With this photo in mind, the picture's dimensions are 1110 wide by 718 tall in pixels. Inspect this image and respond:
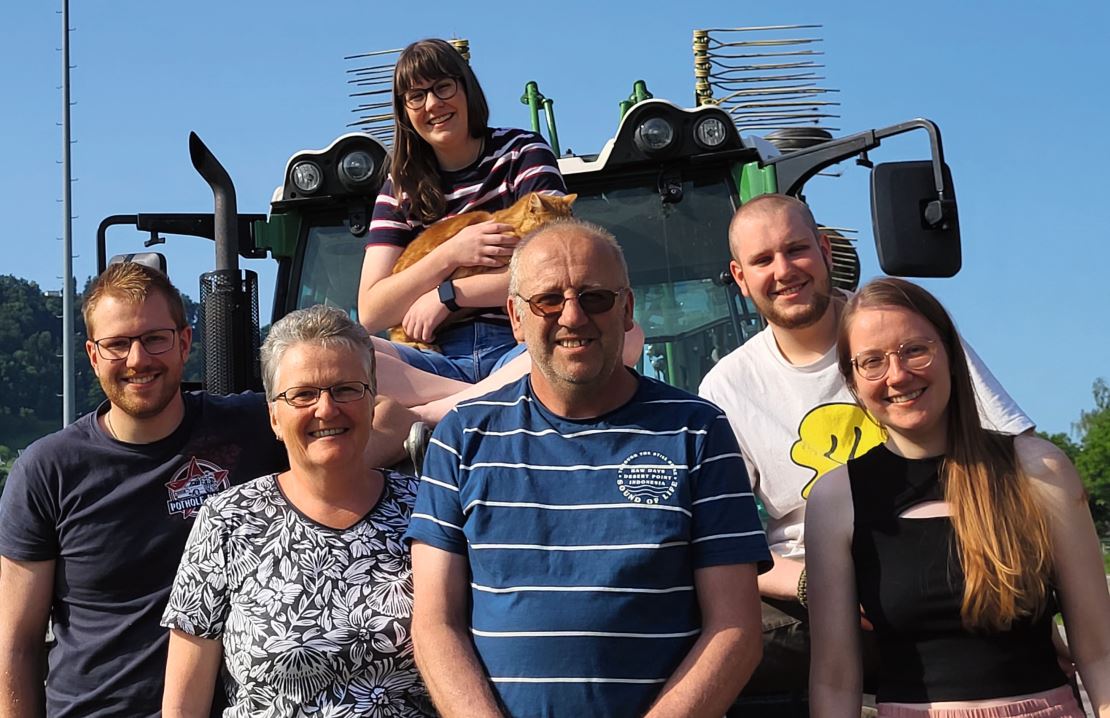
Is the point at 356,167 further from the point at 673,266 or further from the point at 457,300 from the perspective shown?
the point at 457,300

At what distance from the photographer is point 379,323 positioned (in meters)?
4.27

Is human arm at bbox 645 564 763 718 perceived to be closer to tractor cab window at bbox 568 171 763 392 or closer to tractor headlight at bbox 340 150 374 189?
tractor cab window at bbox 568 171 763 392

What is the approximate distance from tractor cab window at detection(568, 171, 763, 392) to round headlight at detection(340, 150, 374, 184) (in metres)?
0.88

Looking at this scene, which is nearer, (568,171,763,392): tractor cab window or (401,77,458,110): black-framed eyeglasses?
Result: (401,77,458,110): black-framed eyeglasses

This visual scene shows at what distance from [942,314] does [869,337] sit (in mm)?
208

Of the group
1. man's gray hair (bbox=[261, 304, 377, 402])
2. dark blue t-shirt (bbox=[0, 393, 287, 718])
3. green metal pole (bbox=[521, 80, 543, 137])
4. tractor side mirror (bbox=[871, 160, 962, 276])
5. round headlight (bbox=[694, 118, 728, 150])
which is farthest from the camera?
green metal pole (bbox=[521, 80, 543, 137])

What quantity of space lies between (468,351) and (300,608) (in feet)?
4.18

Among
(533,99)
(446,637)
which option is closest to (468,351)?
(446,637)

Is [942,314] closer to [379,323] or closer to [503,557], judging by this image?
[503,557]

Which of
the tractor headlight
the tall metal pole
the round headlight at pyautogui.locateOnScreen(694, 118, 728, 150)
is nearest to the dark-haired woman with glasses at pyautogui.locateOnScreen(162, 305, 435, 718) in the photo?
the tractor headlight

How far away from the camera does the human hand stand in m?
4.12

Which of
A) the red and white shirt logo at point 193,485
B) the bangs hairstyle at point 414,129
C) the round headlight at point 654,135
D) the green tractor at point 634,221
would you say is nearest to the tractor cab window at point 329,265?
the green tractor at point 634,221

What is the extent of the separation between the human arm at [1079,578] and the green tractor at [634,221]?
71.2 inches

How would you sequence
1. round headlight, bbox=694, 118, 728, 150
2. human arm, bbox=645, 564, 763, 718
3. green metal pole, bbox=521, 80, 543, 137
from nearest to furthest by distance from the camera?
human arm, bbox=645, 564, 763, 718
round headlight, bbox=694, 118, 728, 150
green metal pole, bbox=521, 80, 543, 137
